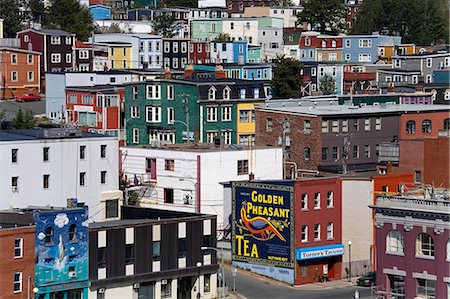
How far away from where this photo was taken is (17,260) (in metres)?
64.4

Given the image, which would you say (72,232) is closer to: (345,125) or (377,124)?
(345,125)

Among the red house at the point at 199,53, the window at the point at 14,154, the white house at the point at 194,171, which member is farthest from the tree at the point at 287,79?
the window at the point at 14,154

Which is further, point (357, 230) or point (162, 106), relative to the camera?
point (162, 106)

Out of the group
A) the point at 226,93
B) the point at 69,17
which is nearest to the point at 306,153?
the point at 226,93

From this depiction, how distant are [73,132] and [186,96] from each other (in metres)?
28.3

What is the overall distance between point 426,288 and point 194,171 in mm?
24450

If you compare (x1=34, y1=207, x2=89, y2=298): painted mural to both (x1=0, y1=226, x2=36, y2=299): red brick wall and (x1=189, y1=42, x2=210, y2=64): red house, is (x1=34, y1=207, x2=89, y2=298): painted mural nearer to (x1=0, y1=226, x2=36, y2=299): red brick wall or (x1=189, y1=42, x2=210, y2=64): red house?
(x1=0, y1=226, x2=36, y2=299): red brick wall

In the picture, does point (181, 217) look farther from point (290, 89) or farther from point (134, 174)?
point (290, 89)

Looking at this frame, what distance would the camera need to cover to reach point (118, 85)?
11938 cm

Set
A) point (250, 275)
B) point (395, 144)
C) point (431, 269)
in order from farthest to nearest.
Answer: point (395, 144)
point (250, 275)
point (431, 269)

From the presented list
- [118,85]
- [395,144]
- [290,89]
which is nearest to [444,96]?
[290,89]

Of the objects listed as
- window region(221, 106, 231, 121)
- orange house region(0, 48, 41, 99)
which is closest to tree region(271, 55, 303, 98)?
window region(221, 106, 231, 121)

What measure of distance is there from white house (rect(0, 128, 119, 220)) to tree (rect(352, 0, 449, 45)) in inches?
4455

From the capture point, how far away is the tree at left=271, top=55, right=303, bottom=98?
130 m
